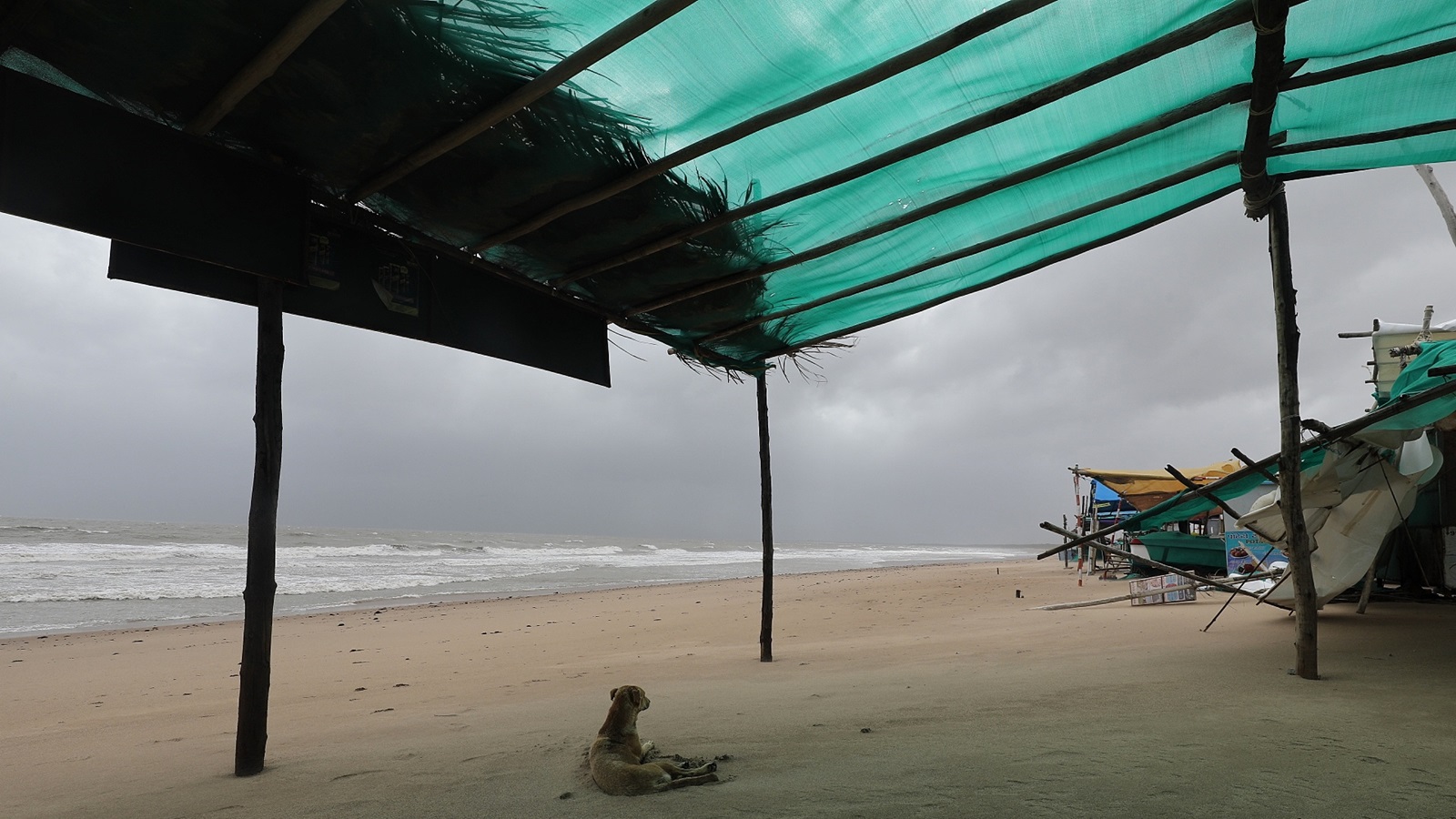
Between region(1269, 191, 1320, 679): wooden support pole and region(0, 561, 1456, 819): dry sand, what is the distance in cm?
27

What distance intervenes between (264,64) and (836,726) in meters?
3.66

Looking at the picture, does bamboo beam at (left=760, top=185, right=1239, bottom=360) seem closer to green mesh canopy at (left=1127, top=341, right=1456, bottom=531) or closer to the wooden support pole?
the wooden support pole

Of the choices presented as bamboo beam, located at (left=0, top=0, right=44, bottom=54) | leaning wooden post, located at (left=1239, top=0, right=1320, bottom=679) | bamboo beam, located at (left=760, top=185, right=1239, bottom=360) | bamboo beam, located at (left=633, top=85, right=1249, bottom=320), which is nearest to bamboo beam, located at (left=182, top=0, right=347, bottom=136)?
bamboo beam, located at (left=0, top=0, right=44, bottom=54)

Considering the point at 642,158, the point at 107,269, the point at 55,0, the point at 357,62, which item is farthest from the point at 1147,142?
the point at 107,269

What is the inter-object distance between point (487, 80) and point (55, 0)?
1.23m

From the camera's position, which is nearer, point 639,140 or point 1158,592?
point 639,140

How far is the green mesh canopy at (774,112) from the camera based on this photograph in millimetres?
2588

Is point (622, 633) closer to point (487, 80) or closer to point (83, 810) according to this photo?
point (83, 810)

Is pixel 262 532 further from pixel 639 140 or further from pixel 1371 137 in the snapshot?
pixel 1371 137

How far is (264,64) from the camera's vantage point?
2.55 m

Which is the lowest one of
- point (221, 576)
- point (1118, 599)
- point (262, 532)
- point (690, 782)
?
point (221, 576)

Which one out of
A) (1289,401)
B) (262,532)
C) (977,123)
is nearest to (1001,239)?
(977,123)

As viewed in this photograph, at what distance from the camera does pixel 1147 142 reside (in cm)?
366

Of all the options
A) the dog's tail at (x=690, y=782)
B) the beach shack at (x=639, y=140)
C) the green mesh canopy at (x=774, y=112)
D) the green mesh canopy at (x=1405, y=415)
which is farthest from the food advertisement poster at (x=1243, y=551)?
the dog's tail at (x=690, y=782)
